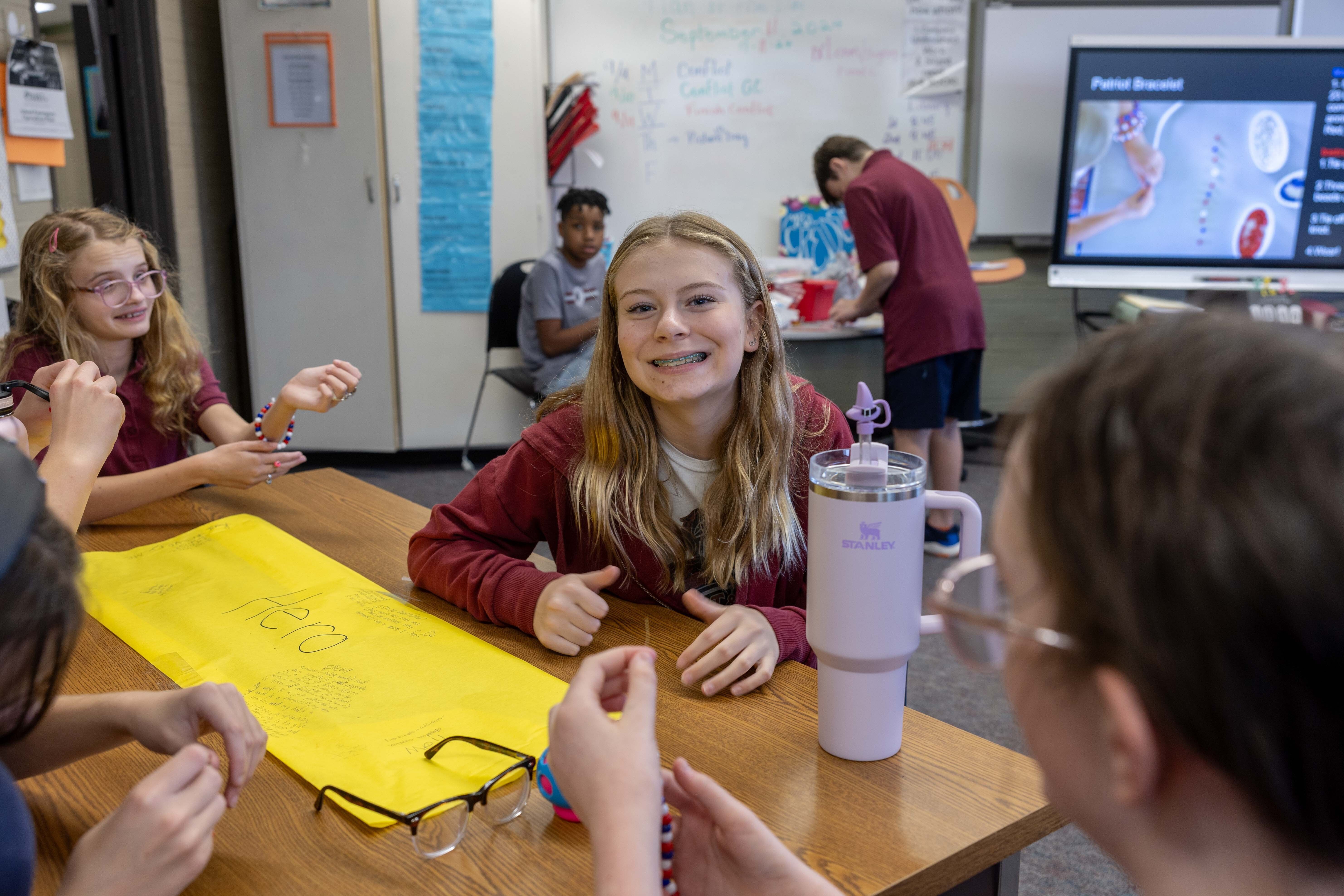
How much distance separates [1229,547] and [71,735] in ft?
2.72

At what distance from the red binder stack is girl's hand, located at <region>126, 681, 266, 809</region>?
11.5 ft

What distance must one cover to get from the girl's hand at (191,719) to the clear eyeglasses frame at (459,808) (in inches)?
2.7

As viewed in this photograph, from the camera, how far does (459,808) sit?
75 cm

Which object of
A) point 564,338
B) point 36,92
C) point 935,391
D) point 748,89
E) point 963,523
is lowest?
point 935,391

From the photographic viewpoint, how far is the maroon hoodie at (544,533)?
46.4 inches

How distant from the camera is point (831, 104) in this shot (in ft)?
13.8

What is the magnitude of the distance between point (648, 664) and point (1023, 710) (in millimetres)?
253

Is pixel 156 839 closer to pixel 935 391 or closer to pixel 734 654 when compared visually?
pixel 734 654

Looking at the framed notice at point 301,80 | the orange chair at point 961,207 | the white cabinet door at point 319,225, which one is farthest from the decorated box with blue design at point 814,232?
the framed notice at point 301,80

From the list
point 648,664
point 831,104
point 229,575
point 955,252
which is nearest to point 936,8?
point 831,104

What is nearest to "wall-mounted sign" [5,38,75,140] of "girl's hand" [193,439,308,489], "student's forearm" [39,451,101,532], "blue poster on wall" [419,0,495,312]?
"girl's hand" [193,439,308,489]

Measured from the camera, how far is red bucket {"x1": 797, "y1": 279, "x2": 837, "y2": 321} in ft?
11.9

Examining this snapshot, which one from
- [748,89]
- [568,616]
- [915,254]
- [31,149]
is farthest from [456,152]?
[568,616]

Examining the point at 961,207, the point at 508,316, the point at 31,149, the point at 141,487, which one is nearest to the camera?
the point at 141,487
